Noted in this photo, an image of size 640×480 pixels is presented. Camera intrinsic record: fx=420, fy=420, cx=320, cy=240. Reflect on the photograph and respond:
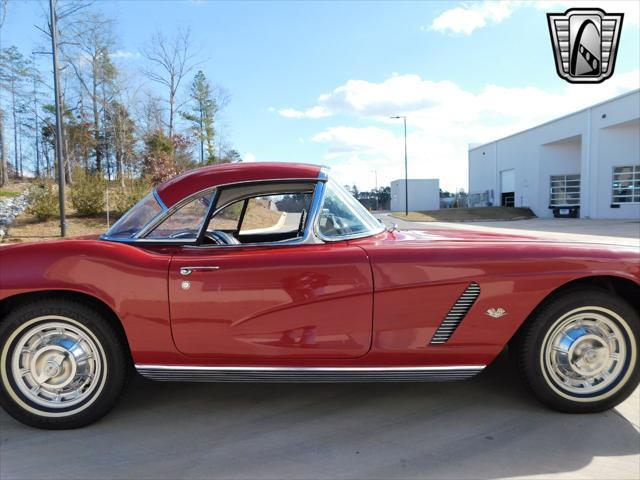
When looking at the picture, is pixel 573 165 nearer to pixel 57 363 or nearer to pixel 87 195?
pixel 87 195

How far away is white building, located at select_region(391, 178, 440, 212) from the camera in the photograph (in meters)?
48.2

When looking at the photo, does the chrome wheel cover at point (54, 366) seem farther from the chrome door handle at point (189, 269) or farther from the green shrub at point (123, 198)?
the green shrub at point (123, 198)

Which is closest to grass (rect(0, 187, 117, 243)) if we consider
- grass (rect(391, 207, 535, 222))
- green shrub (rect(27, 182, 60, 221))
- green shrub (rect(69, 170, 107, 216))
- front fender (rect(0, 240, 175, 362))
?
green shrub (rect(27, 182, 60, 221))

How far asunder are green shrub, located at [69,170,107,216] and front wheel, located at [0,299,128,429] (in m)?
16.9

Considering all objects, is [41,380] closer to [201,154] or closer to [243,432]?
[243,432]

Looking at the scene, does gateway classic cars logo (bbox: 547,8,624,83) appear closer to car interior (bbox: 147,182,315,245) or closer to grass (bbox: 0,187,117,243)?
car interior (bbox: 147,182,315,245)

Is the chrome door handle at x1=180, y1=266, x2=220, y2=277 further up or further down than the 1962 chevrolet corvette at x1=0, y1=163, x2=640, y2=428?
further up

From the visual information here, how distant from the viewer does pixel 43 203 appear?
16.2 m

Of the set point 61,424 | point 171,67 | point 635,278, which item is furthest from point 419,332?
point 171,67

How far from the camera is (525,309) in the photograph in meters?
2.36

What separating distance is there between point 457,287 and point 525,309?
16.6 inches

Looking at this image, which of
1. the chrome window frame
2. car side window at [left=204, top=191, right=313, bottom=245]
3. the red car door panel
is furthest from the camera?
car side window at [left=204, top=191, right=313, bottom=245]

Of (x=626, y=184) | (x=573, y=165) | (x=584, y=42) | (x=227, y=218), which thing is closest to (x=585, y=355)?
(x=227, y=218)

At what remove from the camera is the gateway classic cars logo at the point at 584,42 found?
→ 6.20 meters
